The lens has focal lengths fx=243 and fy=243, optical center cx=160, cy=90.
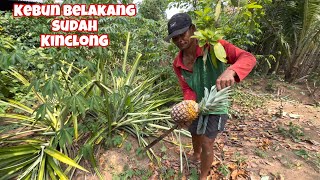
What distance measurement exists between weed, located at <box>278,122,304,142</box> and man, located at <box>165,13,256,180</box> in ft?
4.38

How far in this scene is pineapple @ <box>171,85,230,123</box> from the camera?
171 cm

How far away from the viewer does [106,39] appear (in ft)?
9.45

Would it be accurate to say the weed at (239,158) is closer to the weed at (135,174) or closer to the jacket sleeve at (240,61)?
the weed at (135,174)

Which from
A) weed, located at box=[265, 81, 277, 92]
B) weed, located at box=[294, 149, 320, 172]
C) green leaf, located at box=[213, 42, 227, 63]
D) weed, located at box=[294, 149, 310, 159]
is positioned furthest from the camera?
weed, located at box=[265, 81, 277, 92]

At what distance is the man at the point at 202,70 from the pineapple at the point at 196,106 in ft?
0.40

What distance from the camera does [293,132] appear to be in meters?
3.04

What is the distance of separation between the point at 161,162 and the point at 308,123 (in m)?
2.21

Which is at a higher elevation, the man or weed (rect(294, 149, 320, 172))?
the man

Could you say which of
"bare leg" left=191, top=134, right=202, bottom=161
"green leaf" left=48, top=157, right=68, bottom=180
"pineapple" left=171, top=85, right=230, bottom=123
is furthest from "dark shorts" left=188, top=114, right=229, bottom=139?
"green leaf" left=48, top=157, right=68, bottom=180

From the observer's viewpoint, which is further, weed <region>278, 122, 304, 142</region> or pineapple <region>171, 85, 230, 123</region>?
weed <region>278, 122, 304, 142</region>

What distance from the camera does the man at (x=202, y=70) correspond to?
5.51 ft

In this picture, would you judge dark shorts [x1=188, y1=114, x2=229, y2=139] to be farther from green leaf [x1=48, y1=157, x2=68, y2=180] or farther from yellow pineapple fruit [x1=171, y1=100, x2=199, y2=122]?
green leaf [x1=48, y1=157, x2=68, y2=180]

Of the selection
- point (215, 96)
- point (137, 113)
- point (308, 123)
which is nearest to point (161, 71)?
point (137, 113)

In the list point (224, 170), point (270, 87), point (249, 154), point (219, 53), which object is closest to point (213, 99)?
point (219, 53)
